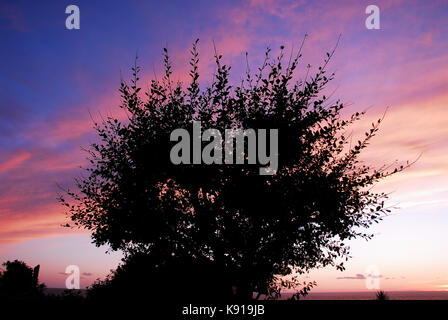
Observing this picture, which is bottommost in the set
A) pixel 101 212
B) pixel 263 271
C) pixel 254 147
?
pixel 263 271

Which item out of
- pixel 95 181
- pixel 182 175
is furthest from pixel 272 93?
pixel 95 181

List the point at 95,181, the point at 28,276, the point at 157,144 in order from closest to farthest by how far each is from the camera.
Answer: the point at 157,144 → the point at 95,181 → the point at 28,276

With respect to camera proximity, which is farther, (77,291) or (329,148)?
(77,291)

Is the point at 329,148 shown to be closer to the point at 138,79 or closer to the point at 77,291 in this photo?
the point at 138,79

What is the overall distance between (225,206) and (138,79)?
31.8 feet

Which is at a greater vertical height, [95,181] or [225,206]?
[95,181]

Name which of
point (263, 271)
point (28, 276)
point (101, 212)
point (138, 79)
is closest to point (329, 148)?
point (263, 271)

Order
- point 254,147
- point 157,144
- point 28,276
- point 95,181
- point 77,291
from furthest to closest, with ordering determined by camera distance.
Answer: point 28,276
point 77,291
point 95,181
point 157,144
point 254,147

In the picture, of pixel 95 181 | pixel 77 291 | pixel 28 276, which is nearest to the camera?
pixel 95 181

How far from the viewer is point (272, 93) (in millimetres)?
21094

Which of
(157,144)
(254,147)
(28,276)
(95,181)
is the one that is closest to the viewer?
(254,147)

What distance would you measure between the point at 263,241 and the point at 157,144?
8.12 metres

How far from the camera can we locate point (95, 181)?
22.3 meters

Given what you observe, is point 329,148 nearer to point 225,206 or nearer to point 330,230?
point 330,230
